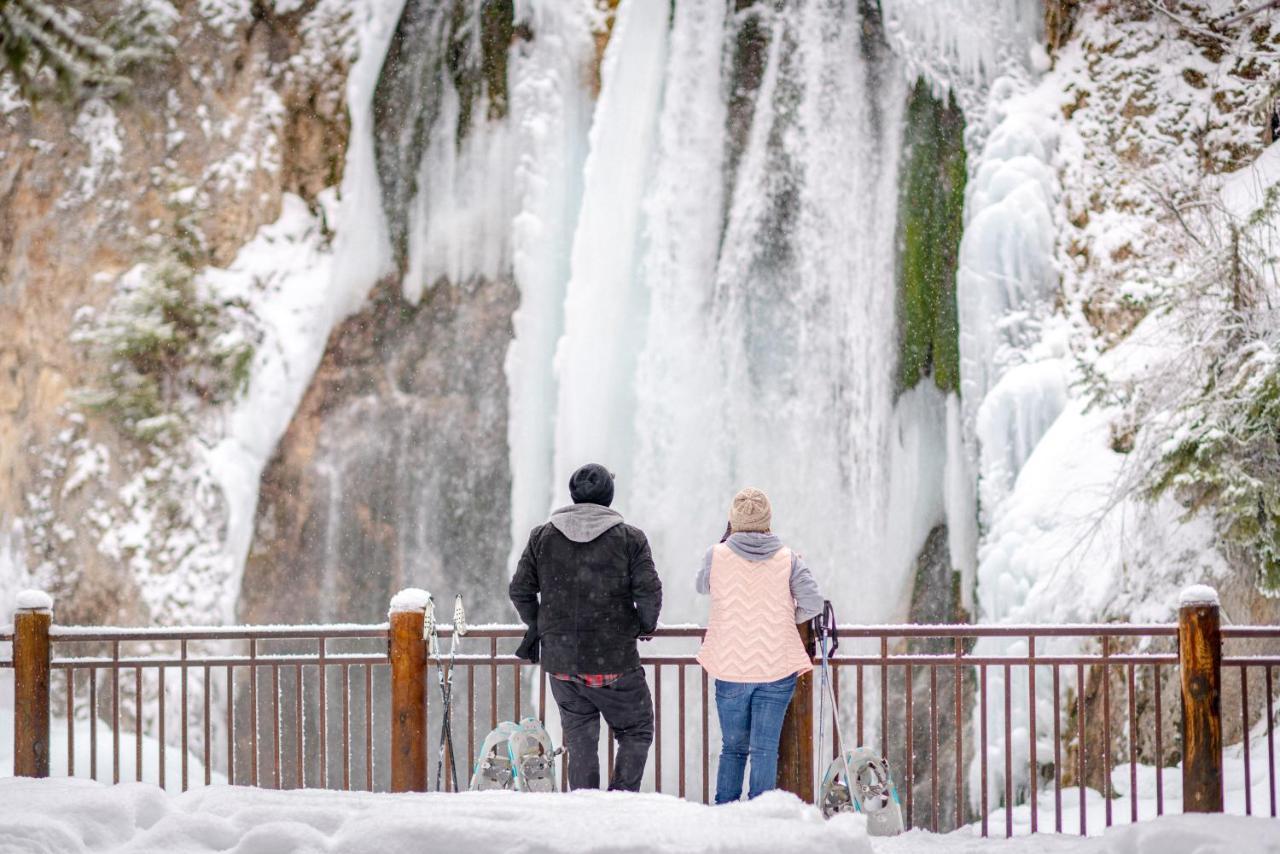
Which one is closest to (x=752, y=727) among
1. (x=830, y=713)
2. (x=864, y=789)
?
(x=864, y=789)

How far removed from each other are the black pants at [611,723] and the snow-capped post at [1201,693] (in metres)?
2.45

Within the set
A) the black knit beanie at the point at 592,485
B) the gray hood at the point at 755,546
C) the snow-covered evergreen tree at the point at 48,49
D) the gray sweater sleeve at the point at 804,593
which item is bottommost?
the gray sweater sleeve at the point at 804,593

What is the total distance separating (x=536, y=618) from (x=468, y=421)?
29.3ft

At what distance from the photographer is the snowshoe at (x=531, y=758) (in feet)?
16.9

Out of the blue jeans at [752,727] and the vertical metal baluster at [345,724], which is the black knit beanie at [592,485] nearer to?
the blue jeans at [752,727]

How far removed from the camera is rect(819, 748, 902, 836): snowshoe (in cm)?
506

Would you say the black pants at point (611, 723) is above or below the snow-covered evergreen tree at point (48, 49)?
below

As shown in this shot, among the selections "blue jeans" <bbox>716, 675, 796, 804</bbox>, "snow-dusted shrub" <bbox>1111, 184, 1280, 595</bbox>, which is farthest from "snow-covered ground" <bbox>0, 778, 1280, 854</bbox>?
"snow-dusted shrub" <bbox>1111, 184, 1280, 595</bbox>

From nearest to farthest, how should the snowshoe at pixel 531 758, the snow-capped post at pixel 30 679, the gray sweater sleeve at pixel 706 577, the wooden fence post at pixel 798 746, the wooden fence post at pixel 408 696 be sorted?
the gray sweater sleeve at pixel 706 577 → the snowshoe at pixel 531 758 → the wooden fence post at pixel 798 746 → the wooden fence post at pixel 408 696 → the snow-capped post at pixel 30 679

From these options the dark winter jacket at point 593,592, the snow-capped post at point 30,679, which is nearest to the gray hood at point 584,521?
the dark winter jacket at point 593,592

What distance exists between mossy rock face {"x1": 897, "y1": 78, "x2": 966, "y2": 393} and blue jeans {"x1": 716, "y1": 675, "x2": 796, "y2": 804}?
8.08m

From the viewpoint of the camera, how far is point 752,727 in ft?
16.2

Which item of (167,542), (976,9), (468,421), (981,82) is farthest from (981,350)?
(167,542)

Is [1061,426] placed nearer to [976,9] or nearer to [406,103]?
[976,9]
